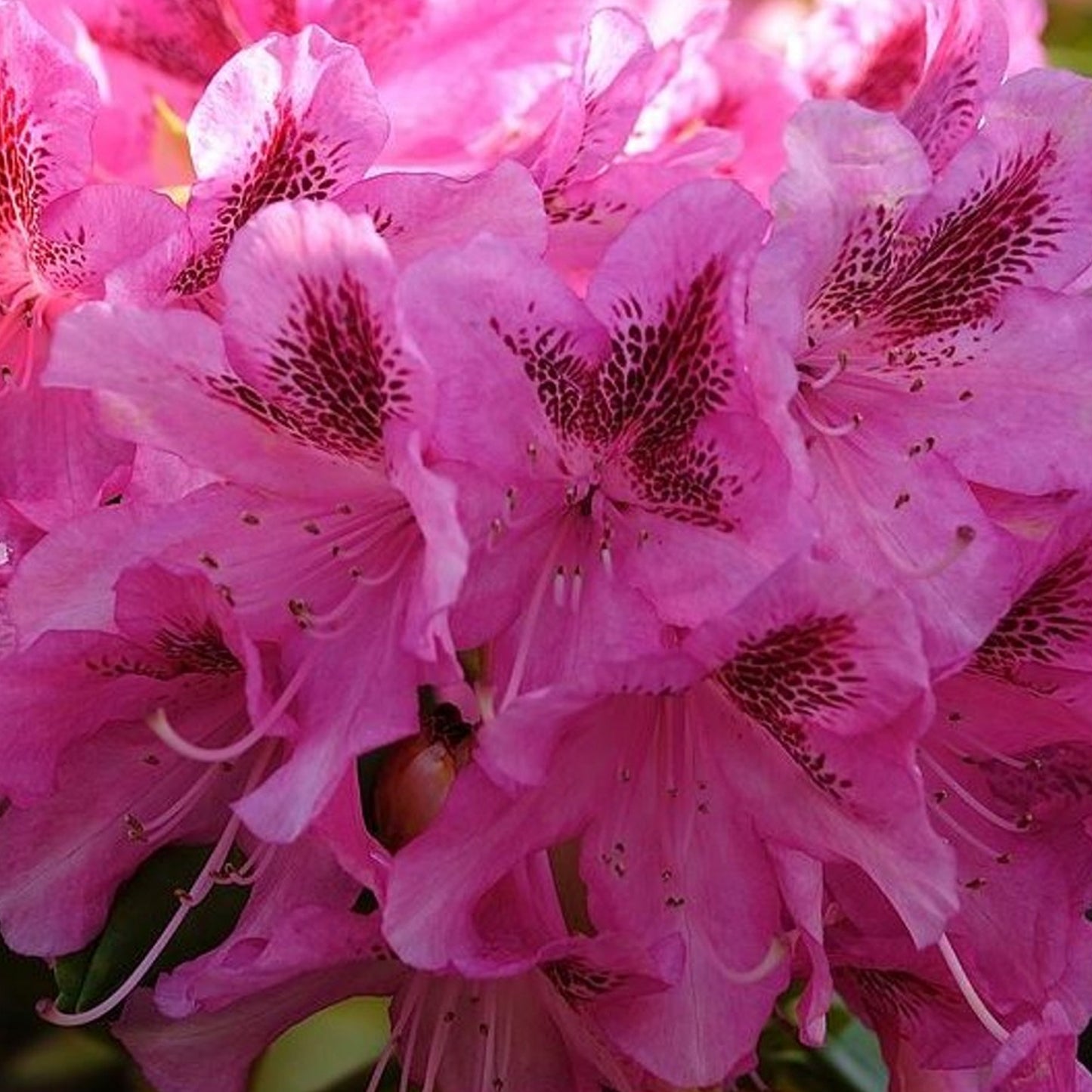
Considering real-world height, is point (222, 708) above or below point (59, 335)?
below

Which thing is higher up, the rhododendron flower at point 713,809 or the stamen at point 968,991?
the rhododendron flower at point 713,809

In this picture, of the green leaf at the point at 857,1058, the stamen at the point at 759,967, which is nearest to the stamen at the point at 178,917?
the stamen at the point at 759,967

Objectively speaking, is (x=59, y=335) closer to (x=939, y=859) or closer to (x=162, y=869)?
(x=162, y=869)

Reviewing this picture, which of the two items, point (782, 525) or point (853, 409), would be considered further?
point (853, 409)

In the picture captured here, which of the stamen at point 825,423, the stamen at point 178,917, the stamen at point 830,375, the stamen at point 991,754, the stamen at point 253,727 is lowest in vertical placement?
the stamen at point 178,917

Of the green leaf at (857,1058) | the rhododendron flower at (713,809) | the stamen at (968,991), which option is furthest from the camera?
the green leaf at (857,1058)

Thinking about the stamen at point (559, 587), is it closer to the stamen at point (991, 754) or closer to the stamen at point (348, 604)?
the stamen at point (348, 604)

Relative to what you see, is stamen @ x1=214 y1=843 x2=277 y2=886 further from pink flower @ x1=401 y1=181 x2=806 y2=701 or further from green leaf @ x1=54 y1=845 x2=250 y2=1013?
pink flower @ x1=401 y1=181 x2=806 y2=701

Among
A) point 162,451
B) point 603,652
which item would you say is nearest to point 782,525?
point 603,652
